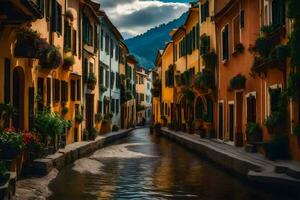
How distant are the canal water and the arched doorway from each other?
2.18 meters

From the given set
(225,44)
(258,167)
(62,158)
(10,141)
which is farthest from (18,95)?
(225,44)

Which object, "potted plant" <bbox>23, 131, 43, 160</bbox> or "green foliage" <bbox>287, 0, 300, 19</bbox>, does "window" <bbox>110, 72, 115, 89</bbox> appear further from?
"green foliage" <bbox>287, 0, 300, 19</bbox>

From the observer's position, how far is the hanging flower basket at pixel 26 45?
46.6 feet

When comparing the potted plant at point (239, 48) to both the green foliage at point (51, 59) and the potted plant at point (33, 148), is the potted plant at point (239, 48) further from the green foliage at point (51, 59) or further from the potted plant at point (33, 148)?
the potted plant at point (33, 148)

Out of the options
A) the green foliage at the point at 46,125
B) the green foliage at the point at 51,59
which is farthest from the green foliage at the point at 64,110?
the green foliage at the point at 46,125

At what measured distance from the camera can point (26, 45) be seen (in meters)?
14.3

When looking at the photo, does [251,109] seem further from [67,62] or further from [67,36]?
[67,36]

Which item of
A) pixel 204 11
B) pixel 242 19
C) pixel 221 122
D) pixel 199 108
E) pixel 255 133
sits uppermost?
pixel 204 11

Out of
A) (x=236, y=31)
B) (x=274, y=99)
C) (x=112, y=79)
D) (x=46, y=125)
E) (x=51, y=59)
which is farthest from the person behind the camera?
(x=112, y=79)

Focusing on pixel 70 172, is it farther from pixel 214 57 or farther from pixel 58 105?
pixel 214 57

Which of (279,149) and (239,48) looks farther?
(239,48)

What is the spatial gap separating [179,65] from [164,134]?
250 inches

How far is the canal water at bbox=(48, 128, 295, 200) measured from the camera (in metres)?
12.4

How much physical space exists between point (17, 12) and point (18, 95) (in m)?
4.48
